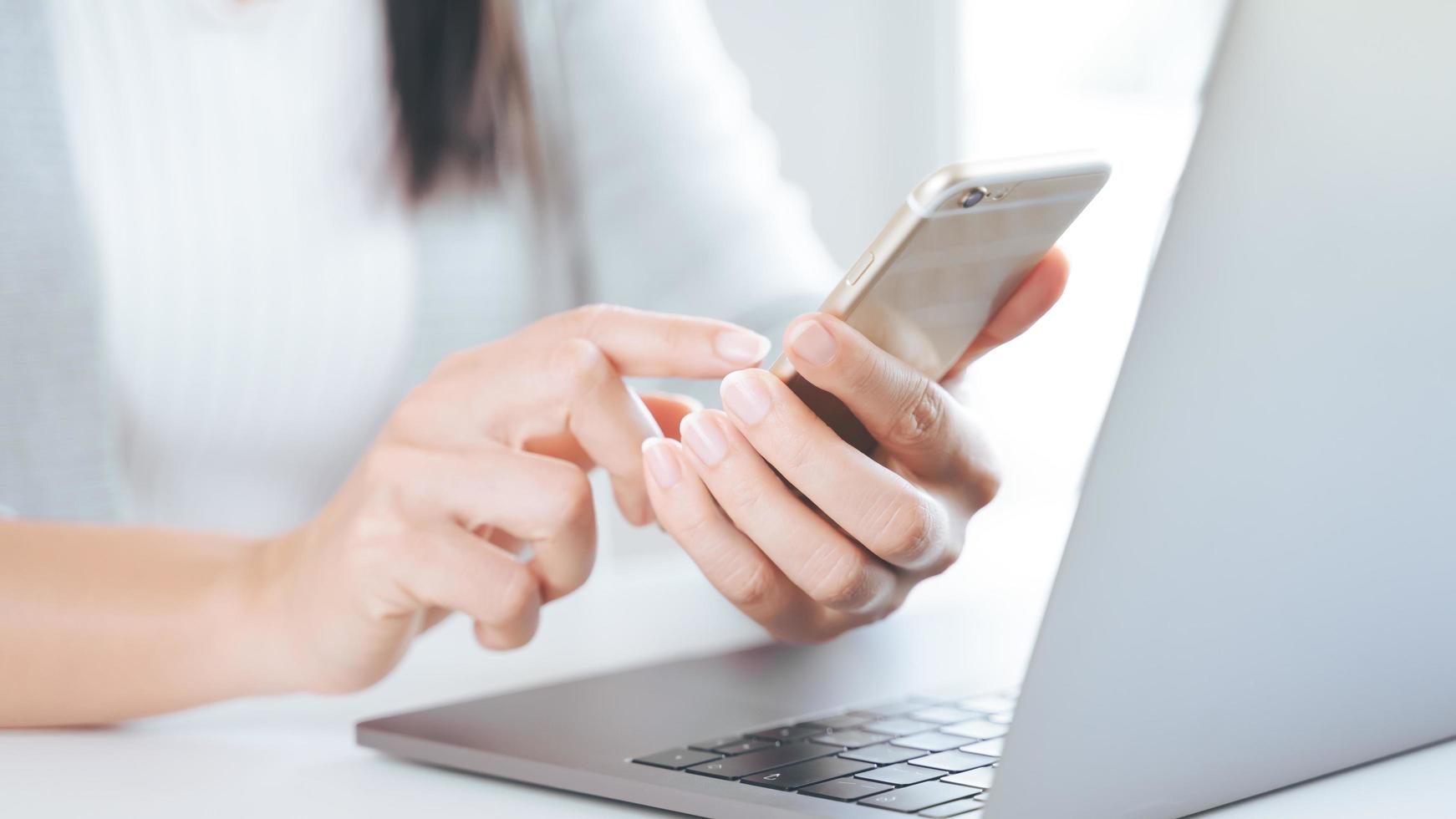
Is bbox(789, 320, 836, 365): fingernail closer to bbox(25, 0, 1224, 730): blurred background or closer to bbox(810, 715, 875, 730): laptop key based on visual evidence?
bbox(810, 715, 875, 730): laptop key

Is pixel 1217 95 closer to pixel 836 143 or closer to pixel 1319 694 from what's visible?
pixel 1319 694

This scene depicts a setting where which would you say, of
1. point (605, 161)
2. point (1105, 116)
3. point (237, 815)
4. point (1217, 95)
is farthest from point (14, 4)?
point (1105, 116)

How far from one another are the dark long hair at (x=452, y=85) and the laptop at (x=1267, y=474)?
38.5 inches

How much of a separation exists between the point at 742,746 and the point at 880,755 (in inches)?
2.1

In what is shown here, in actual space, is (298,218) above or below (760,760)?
above

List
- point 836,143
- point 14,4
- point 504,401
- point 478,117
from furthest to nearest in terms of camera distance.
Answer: point 836,143 < point 478,117 < point 14,4 < point 504,401

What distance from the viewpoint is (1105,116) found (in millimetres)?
2568

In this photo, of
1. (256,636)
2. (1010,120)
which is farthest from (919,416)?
(1010,120)

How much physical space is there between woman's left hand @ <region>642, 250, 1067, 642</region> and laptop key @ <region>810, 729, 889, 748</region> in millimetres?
78

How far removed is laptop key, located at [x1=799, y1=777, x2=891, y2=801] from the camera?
0.35 metres

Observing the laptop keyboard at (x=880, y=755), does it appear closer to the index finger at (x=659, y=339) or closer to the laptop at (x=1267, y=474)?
the laptop at (x=1267, y=474)

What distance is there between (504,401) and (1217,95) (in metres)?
0.37

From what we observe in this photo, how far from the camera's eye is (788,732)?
45 cm

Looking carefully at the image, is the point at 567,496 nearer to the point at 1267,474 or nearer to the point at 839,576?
the point at 839,576
